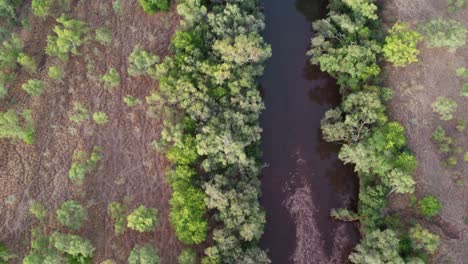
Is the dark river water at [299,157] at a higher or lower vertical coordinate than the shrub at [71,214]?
higher

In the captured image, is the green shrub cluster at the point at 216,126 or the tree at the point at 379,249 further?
the green shrub cluster at the point at 216,126

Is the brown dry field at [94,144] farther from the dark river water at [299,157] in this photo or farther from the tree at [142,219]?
the dark river water at [299,157]

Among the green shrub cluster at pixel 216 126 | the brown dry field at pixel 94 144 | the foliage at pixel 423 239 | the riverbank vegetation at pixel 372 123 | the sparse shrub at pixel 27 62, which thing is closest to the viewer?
the green shrub cluster at pixel 216 126

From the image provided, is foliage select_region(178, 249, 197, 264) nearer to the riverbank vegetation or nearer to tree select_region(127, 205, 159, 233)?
tree select_region(127, 205, 159, 233)

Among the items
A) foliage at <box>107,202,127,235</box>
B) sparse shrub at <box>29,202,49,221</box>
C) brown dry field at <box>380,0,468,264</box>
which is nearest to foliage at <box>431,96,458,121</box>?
brown dry field at <box>380,0,468,264</box>

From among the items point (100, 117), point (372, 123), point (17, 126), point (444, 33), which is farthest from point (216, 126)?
point (444, 33)

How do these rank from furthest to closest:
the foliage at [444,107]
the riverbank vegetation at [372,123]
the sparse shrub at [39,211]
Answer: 1. the foliage at [444,107]
2. the sparse shrub at [39,211]
3. the riverbank vegetation at [372,123]

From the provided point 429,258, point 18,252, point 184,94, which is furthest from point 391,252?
point 18,252

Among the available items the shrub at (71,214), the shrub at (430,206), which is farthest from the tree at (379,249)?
the shrub at (71,214)
